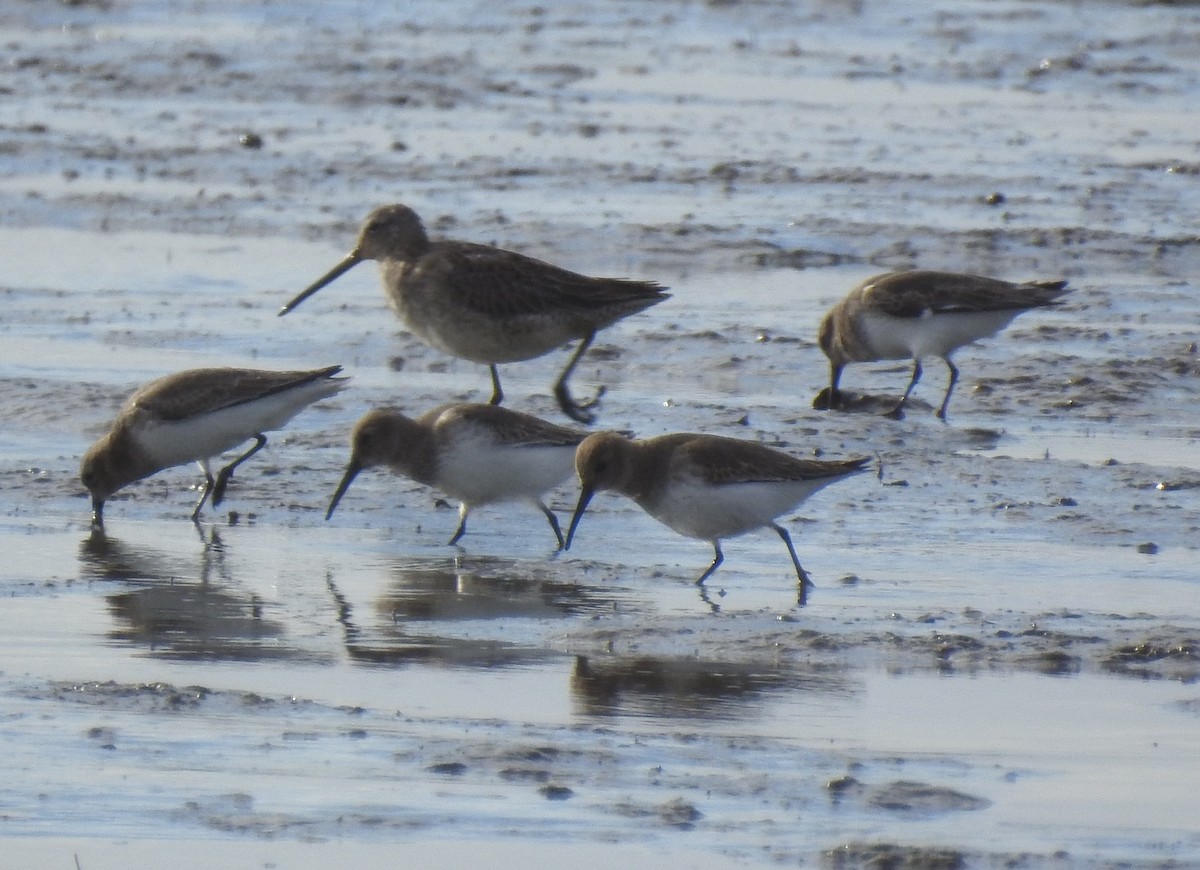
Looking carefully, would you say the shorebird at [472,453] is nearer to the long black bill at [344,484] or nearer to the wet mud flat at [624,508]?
the long black bill at [344,484]

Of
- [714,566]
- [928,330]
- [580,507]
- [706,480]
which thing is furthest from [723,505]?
[928,330]

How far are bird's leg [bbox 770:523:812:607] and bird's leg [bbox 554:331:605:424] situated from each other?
2.75m

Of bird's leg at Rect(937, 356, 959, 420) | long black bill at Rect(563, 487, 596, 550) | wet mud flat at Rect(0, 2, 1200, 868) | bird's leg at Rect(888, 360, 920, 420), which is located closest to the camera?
wet mud flat at Rect(0, 2, 1200, 868)

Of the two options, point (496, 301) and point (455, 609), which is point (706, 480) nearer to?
point (455, 609)

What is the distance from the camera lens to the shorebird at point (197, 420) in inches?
367

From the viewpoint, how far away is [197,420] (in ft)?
31.2

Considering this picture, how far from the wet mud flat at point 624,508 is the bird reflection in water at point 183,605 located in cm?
3

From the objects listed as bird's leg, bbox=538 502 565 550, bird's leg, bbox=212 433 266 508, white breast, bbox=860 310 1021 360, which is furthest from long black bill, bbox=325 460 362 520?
white breast, bbox=860 310 1021 360

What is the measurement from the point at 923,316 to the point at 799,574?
3894mm

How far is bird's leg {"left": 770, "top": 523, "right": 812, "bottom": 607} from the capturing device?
7.96m

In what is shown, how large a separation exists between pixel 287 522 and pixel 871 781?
12.9ft

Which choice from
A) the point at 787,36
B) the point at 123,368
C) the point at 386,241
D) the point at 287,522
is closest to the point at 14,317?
the point at 123,368

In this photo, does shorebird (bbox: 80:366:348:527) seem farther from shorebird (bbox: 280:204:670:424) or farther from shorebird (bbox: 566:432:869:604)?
shorebird (bbox: 280:204:670:424)

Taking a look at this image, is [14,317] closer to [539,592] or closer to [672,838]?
[539,592]
